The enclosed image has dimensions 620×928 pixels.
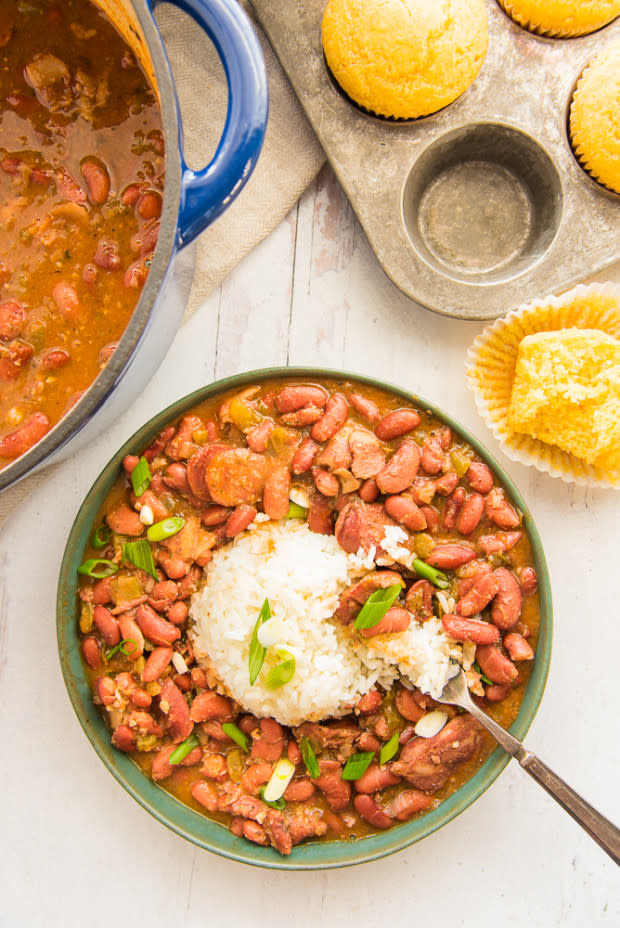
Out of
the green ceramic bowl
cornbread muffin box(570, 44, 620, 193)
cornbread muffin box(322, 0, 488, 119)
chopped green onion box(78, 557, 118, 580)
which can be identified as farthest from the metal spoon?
cornbread muffin box(322, 0, 488, 119)

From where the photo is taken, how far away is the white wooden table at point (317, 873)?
271cm

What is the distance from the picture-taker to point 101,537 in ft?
8.10

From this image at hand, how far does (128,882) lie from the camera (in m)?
2.74

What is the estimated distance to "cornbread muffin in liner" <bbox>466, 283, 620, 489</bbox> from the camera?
2.56 m

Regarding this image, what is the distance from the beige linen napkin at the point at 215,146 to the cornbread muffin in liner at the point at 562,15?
2.50 ft

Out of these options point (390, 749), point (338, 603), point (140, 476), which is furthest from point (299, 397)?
point (390, 749)

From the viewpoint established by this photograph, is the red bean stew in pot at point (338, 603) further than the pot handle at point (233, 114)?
Yes

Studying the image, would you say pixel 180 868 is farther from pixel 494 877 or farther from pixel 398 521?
pixel 398 521

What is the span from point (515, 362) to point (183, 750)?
168 centimetres

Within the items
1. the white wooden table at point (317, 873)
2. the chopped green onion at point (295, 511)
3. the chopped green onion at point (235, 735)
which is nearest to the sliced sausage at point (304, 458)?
the chopped green onion at point (295, 511)

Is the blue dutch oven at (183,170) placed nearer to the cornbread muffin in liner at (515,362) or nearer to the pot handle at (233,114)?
the pot handle at (233,114)

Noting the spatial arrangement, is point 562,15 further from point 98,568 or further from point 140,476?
point 98,568

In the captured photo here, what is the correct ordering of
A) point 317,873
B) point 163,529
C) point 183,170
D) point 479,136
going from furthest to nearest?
point 317,873
point 479,136
point 163,529
point 183,170

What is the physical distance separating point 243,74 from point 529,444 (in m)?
1.52
